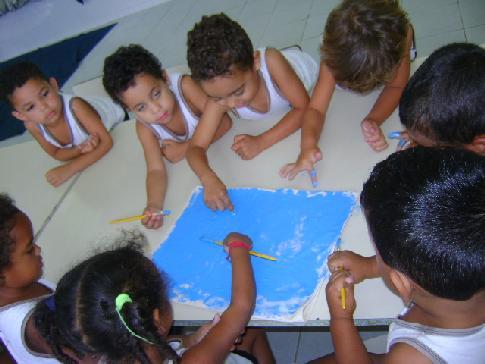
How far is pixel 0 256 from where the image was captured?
91cm

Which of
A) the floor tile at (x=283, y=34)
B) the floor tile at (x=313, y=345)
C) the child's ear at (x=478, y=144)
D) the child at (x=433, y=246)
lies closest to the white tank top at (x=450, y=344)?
the child at (x=433, y=246)

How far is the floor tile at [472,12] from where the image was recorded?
223cm

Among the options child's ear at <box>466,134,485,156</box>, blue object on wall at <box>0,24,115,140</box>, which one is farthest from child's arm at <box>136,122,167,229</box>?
blue object on wall at <box>0,24,115,140</box>

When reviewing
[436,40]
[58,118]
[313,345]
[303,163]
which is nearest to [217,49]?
[303,163]

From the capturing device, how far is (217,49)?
3.66 feet

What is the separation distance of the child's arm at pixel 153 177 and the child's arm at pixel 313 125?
0.35 m

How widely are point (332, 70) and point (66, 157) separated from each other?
3.21ft

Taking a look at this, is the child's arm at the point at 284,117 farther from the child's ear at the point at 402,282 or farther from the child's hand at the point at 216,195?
the child's ear at the point at 402,282

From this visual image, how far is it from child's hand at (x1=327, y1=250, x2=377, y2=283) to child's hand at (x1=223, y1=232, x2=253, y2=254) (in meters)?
0.19

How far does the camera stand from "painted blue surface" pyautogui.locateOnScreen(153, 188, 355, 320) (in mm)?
843

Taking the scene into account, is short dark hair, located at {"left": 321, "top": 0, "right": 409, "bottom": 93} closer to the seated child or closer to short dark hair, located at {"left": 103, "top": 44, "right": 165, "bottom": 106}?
short dark hair, located at {"left": 103, "top": 44, "right": 165, "bottom": 106}

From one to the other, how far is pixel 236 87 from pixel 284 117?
19 cm

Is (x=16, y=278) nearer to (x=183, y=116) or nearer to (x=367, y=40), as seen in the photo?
(x=183, y=116)

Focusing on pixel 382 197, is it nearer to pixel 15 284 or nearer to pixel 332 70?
pixel 332 70
